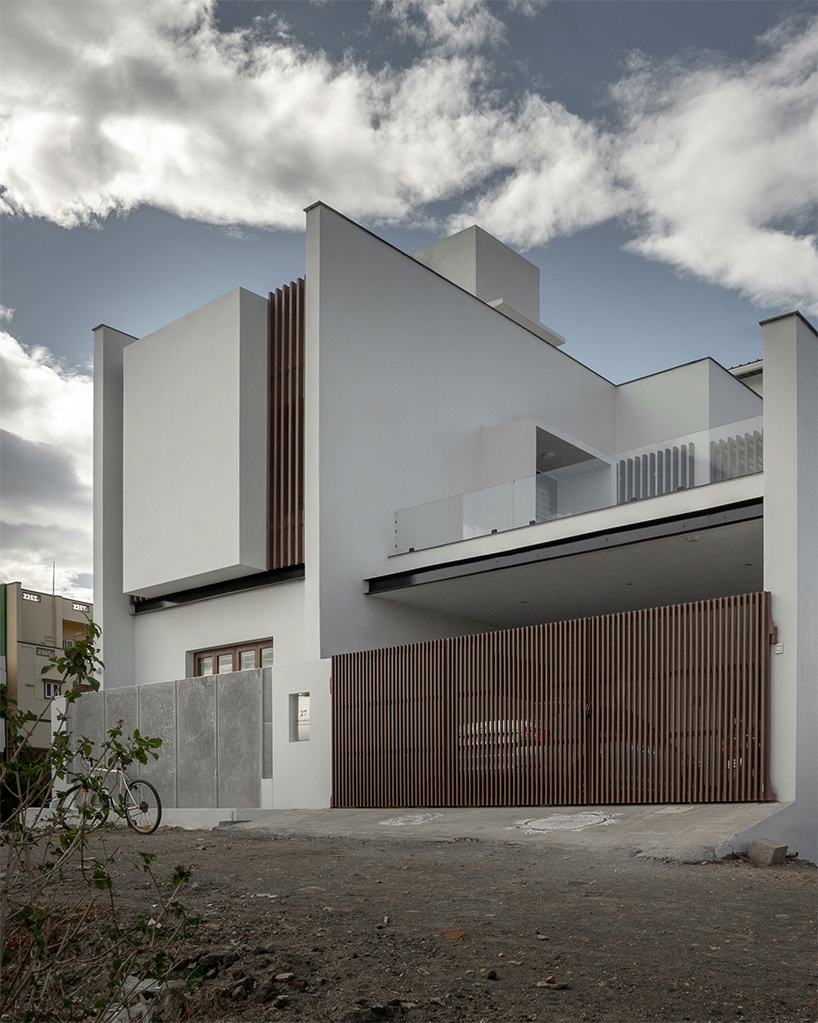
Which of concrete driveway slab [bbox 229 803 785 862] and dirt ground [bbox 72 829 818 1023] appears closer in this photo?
dirt ground [bbox 72 829 818 1023]

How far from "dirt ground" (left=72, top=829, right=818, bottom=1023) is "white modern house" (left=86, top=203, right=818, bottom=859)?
4286 millimetres

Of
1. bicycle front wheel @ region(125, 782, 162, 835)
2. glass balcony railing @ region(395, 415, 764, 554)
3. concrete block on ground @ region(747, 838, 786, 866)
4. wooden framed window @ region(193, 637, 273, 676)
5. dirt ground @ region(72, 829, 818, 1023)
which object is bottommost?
bicycle front wheel @ region(125, 782, 162, 835)

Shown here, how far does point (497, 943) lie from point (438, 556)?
13.1 m

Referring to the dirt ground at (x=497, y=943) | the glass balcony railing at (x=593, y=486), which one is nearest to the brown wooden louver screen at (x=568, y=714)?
the glass balcony railing at (x=593, y=486)

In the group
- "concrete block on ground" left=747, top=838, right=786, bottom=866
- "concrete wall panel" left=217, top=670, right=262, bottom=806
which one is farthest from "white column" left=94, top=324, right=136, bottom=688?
"concrete block on ground" left=747, top=838, right=786, bottom=866

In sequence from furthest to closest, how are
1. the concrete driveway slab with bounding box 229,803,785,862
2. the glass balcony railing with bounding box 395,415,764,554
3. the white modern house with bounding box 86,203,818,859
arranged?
the glass balcony railing with bounding box 395,415,764,554 → the white modern house with bounding box 86,203,818,859 → the concrete driveway slab with bounding box 229,803,785,862

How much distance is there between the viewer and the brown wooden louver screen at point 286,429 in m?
18.6

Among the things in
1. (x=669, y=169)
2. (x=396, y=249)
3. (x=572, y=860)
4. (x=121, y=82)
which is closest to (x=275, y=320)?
(x=396, y=249)

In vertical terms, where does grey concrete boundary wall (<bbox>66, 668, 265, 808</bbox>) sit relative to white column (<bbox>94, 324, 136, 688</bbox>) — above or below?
below

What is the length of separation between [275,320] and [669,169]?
28.5 ft

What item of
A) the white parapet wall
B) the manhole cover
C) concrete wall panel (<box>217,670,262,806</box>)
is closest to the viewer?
the manhole cover

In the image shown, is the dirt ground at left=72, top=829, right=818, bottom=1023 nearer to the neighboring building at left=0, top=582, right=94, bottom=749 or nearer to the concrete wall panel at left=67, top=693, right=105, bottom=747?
the concrete wall panel at left=67, top=693, right=105, bottom=747

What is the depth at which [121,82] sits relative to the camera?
721 cm

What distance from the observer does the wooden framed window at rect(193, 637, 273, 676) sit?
64.5 ft
